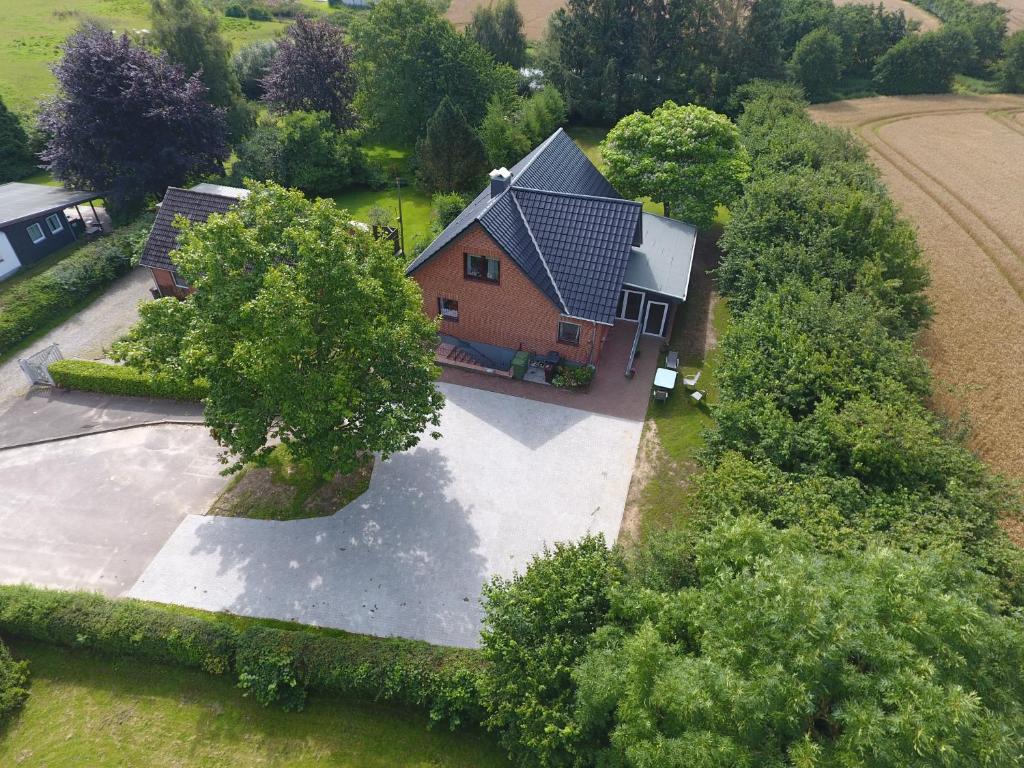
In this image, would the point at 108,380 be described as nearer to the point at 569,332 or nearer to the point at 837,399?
the point at 569,332

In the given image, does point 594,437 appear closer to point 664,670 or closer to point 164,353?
point 664,670

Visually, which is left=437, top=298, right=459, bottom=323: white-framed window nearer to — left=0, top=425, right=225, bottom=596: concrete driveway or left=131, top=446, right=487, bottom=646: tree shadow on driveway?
left=131, top=446, right=487, bottom=646: tree shadow on driveway

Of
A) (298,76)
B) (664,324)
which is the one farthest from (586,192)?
(298,76)

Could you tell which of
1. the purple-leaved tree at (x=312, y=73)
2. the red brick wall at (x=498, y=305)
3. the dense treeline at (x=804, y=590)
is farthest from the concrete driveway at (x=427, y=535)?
the purple-leaved tree at (x=312, y=73)

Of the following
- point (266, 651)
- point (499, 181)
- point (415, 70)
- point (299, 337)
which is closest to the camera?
point (266, 651)

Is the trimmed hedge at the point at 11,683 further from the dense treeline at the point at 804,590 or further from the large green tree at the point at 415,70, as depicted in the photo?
the large green tree at the point at 415,70

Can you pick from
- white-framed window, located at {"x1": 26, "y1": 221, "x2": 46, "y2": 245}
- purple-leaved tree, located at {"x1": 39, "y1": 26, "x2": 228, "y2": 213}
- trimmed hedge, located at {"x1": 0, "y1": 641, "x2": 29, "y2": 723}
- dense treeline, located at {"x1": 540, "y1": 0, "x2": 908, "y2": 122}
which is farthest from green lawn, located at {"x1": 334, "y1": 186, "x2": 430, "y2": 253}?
trimmed hedge, located at {"x1": 0, "y1": 641, "x2": 29, "y2": 723}

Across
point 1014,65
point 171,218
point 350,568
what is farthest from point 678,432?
point 1014,65
